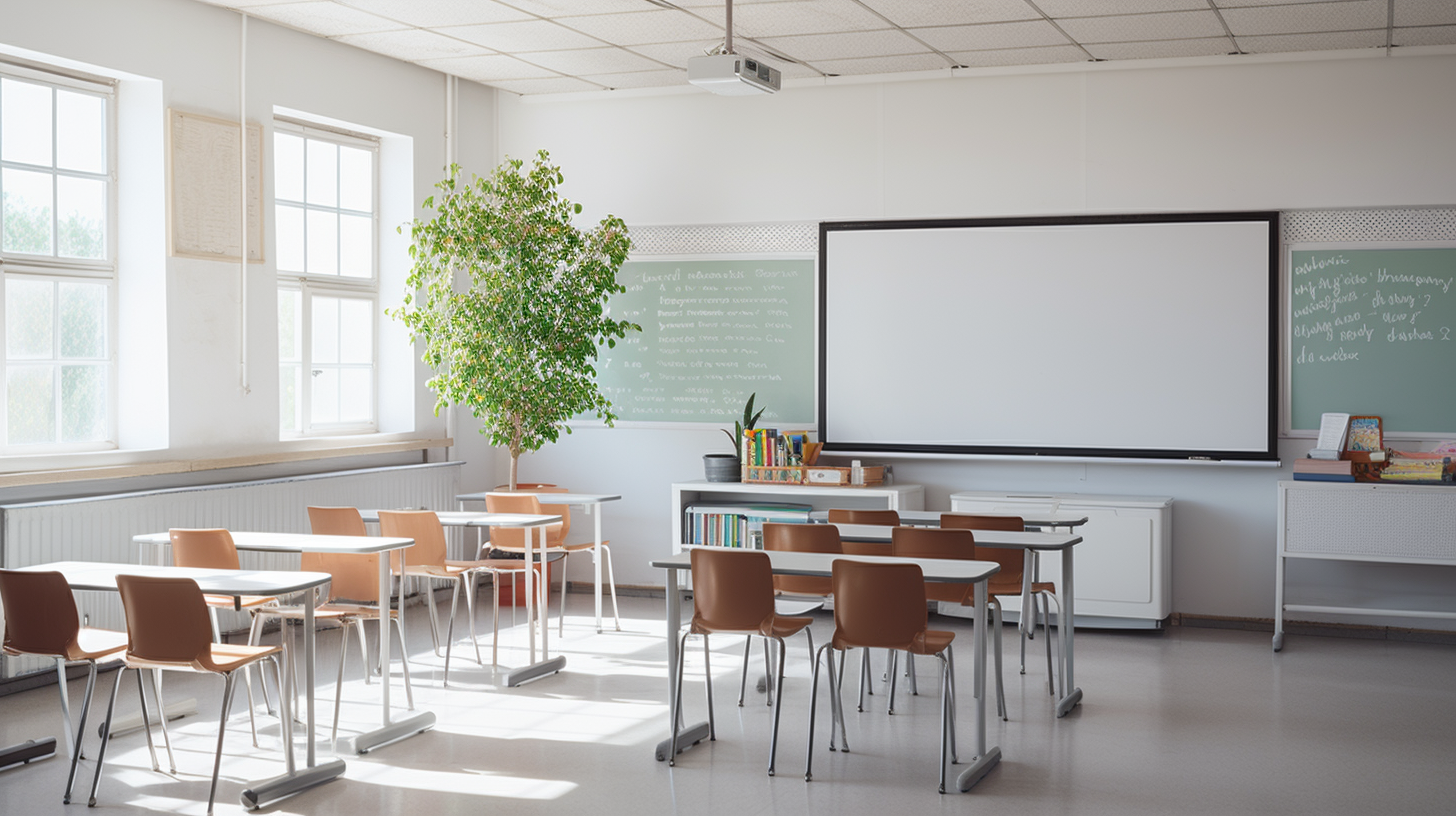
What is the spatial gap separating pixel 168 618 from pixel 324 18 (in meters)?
3.93

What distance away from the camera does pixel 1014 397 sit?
7.86 m

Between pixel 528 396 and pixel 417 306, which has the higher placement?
pixel 417 306

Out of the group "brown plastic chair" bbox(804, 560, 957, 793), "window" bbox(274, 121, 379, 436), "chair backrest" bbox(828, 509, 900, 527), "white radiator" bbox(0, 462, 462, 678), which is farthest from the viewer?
→ "window" bbox(274, 121, 379, 436)

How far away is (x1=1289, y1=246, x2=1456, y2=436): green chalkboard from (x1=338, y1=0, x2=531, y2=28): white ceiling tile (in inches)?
184

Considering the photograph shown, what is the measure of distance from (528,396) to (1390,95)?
5.21m

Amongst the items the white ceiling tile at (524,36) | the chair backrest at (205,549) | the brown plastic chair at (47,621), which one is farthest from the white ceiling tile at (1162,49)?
the brown plastic chair at (47,621)

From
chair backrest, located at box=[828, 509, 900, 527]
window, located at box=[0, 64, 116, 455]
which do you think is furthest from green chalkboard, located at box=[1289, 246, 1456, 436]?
window, located at box=[0, 64, 116, 455]

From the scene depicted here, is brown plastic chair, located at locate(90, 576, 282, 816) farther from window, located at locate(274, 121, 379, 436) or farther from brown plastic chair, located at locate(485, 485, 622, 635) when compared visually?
window, located at locate(274, 121, 379, 436)

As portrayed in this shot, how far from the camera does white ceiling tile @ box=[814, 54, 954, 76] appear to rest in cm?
768

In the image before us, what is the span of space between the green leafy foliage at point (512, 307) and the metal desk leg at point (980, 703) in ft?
12.4

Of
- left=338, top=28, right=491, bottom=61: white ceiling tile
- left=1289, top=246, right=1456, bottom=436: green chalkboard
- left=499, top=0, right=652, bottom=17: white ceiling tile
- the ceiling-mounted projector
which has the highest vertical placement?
left=338, top=28, right=491, bottom=61: white ceiling tile

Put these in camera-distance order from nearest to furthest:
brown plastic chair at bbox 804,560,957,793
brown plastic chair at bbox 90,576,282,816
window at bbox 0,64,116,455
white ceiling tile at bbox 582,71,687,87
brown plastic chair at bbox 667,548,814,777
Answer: brown plastic chair at bbox 90,576,282,816 < brown plastic chair at bbox 804,560,957,793 < brown plastic chair at bbox 667,548,814,777 < window at bbox 0,64,116,455 < white ceiling tile at bbox 582,71,687,87

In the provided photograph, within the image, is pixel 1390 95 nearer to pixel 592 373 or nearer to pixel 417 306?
pixel 592 373

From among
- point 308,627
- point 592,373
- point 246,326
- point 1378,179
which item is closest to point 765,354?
point 592,373
